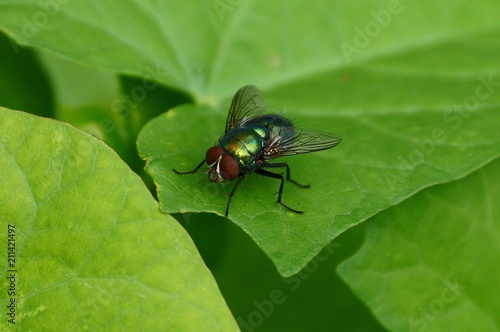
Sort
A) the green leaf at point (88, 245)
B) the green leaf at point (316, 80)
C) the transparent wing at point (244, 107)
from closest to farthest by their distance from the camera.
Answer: the green leaf at point (88, 245) → the green leaf at point (316, 80) → the transparent wing at point (244, 107)

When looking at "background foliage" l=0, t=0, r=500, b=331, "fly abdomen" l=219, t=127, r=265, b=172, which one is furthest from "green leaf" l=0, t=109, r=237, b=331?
"fly abdomen" l=219, t=127, r=265, b=172

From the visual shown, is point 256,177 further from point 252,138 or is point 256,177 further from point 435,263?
point 435,263

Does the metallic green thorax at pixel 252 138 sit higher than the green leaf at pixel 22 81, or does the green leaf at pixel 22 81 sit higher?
the metallic green thorax at pixel 252 138

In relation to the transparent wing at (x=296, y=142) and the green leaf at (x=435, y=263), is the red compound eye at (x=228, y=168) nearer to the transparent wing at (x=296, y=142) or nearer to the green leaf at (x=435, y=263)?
the transparent wing at (x=296, y=142)

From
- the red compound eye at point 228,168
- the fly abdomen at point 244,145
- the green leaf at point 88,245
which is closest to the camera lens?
the green leaf at point 88,245

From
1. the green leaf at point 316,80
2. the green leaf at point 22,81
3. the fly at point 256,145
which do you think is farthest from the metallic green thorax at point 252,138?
the green leaf at point 22,81

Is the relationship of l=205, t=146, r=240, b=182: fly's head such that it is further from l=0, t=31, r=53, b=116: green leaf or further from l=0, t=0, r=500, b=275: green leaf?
l=0, t=31, r=53, b=116: green leaf

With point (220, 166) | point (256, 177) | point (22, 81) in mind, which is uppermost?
point (220, 166)

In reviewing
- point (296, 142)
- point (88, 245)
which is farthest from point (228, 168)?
point (88, 245)

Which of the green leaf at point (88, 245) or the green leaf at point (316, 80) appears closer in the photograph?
the green leaf at point (88, 245)
